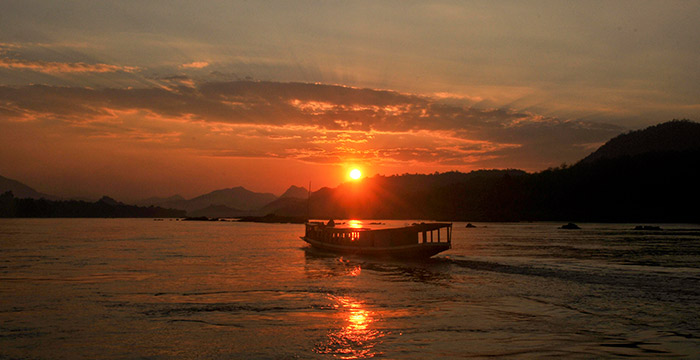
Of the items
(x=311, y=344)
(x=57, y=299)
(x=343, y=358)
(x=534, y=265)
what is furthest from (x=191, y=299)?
(x=534, y=265)

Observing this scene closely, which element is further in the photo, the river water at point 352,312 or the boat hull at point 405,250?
the boat hull at point 405,250

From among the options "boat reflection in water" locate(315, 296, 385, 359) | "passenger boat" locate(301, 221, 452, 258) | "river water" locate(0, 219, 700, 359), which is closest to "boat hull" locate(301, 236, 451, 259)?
"passenger boat" locate(301, 221, 452, 258)

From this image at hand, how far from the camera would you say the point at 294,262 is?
159ft

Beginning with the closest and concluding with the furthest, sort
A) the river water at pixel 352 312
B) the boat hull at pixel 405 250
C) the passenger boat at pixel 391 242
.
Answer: the river water at pixel 352 312
the boat hull at pixel 405 250
the passenger boat at pixel 391 242

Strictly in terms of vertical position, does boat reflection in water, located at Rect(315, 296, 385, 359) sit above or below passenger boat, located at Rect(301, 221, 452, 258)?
below

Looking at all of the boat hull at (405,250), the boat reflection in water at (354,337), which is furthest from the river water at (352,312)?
the boat hull at (405,250)

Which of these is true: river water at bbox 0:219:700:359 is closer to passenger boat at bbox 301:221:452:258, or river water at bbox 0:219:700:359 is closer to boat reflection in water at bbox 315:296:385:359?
boat reflection in water at bbox 315:296:385:359

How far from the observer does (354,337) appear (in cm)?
1711

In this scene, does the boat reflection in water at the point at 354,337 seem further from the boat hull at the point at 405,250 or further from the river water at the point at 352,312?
the boat hull at the point at 405,250

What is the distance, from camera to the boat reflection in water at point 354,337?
15.2m

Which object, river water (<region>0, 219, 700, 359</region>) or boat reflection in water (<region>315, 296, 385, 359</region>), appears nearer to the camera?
boat reflection in water (<region>315, 296, 385, 359</region>)

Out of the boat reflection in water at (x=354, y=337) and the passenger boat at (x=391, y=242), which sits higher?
the passenger boat at (x=391, y=242)

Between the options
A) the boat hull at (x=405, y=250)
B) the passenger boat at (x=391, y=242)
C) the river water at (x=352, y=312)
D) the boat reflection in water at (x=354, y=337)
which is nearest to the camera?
the boat reflection in water at (x=354, y=337)

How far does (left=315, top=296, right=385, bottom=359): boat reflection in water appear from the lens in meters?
15.2
